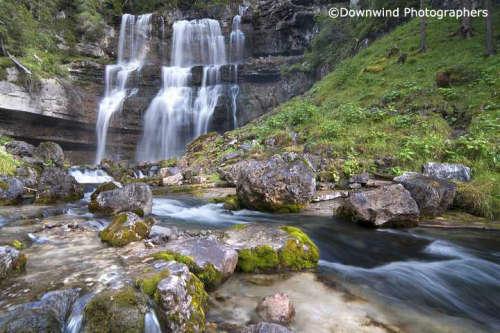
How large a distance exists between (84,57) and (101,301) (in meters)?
29.4

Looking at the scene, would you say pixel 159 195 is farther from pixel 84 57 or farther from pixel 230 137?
pixel 84 57

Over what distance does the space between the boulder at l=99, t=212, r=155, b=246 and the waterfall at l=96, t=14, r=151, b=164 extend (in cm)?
2296

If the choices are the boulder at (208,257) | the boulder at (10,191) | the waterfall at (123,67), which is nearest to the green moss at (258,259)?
the boulder at (208,257)

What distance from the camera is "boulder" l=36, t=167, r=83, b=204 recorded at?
33.5 feet

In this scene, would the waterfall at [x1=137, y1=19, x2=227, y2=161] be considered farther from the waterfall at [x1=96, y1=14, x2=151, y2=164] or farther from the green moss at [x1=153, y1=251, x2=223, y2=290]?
the green moss at [x1=153, y1=251, x2=223, y2=290]

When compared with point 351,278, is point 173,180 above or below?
above

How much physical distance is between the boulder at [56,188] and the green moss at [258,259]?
793 centimetres

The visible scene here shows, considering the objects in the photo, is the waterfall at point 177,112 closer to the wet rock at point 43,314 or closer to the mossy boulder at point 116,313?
the wet rock at point 43,314

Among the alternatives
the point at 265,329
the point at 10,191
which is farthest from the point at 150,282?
the point at 10,191

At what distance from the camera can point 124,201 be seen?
809 centimetres

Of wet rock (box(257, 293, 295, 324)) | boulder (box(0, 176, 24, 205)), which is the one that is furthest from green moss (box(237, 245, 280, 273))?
boulder (box(0, 176, 24, 205))

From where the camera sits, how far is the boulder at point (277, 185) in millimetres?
8242

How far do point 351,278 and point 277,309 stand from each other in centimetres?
169

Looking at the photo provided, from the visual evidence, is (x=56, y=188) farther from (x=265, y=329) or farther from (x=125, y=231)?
(x=265, y=329)
